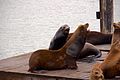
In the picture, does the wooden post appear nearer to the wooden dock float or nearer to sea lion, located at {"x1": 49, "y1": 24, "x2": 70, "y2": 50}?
the wooden dock float

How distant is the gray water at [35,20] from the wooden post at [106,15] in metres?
1.27

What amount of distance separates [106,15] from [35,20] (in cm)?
182

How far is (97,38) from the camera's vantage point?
2.58 meters

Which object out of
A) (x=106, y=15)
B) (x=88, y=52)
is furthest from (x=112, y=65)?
(x=106, y=15)

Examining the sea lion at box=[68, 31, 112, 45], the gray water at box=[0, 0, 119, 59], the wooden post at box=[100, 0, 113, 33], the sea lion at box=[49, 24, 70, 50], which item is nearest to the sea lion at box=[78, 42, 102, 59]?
the sea lion at box=[49, 24, 70, 50]

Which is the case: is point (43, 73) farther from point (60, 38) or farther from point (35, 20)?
point (35, 20)

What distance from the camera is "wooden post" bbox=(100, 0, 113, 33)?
3390mm

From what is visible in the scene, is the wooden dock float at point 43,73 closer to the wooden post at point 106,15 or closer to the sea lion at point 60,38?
the sea lion at point 60,38

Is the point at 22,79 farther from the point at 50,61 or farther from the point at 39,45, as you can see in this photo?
the point at 39,45

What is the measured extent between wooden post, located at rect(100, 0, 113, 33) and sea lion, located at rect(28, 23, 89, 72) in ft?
5.75

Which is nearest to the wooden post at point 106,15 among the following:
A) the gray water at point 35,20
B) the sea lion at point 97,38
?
the sea lion at point 97,38

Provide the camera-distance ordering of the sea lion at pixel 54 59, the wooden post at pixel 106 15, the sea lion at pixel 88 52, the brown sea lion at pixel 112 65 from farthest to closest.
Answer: the wooden post at pixel 106 15 < the sea lion at pixel 88 52 < the sea lion at pixel 54 59 < the brown sea lion at pixel 112 65

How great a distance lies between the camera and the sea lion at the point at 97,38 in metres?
2.51

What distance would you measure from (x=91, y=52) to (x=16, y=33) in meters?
3.28
